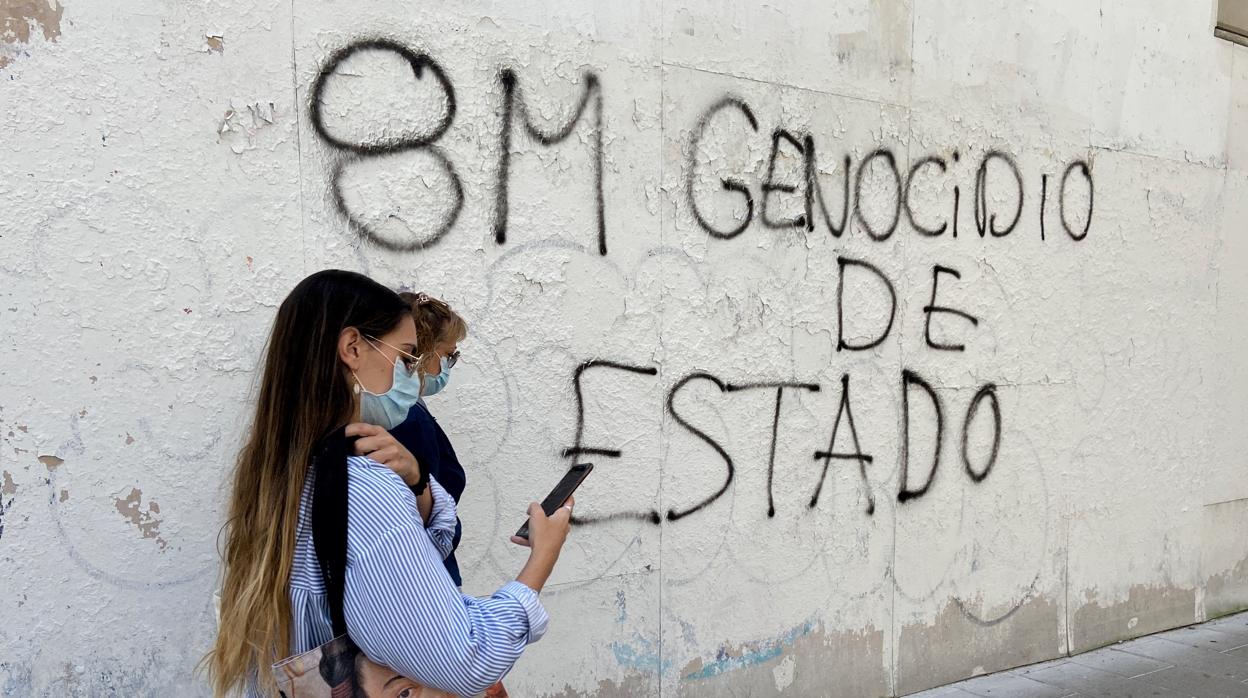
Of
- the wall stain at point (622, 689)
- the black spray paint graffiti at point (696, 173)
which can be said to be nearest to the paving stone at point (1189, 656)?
the black spray paint graffiti at point (696, 173)

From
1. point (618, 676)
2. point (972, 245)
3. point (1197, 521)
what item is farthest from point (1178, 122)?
point (618, 676)

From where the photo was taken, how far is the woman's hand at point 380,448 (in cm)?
183

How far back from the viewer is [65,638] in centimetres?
248

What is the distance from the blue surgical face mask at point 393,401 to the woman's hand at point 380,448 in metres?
0.15

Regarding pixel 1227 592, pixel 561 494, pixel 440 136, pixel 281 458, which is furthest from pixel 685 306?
pixel 1227 592

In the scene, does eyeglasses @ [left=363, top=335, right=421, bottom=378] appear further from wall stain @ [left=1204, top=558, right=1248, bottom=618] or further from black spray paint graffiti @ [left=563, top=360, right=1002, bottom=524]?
wall stain @ [left=1204, top=558, right=1248, bottom=618]

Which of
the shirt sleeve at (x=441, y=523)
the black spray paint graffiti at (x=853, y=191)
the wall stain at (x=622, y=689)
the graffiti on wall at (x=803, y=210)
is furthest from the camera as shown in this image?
the black spray paint graffiti at (x=853, y=191)

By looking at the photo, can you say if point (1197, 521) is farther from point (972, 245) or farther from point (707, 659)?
point (707, 659)

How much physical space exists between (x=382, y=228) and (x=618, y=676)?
1.70 metres

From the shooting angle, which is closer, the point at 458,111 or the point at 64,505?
the point at 64,505

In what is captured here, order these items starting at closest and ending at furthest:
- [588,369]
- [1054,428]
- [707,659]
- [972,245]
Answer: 1. [588,369]
2. [707,659]
3. [972,245]
4. [1054,428]

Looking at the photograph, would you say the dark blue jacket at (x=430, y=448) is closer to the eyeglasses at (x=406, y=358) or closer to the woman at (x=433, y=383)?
the woman at (x=433, y=383)

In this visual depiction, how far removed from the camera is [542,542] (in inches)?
77.0

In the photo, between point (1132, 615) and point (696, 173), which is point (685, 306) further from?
point (1132, 615)
